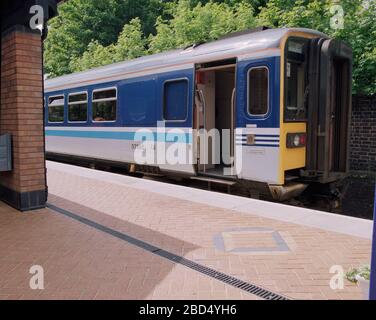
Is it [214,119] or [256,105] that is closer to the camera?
[256,105]

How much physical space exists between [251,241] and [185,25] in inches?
461

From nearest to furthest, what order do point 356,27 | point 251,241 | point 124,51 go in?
point 251,241 < point 356,27 < point 124,51

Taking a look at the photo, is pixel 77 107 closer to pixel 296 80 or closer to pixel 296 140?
pixel 296 80

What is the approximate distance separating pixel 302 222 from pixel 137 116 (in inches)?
208

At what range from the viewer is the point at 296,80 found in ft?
23.6

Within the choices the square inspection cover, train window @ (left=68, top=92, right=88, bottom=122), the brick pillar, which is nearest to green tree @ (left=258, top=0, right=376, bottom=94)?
train window @ (left=68, top=92, right=88, bottom=122)

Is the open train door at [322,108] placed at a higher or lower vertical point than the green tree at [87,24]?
lower

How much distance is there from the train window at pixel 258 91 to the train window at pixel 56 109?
25.7 feet

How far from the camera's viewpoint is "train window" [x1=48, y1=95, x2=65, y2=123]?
43.3ft

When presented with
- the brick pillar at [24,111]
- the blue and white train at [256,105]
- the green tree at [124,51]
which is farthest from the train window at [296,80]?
the green tree at [124,51]

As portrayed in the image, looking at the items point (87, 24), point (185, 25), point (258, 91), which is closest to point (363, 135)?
point (258, 91)

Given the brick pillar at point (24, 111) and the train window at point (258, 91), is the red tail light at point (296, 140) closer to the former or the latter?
the train window at point (258, 91)

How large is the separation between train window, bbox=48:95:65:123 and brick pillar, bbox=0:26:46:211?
22.5 feet

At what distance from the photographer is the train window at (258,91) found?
23.0 ft
